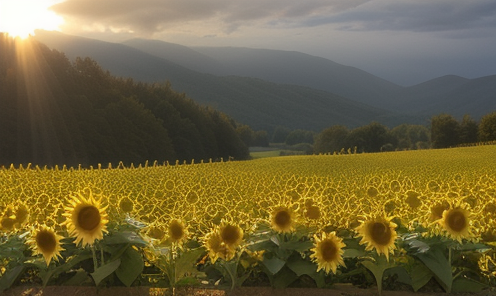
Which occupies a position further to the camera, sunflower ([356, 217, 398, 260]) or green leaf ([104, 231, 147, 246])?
green leaf ([104, 231, 147, 246])

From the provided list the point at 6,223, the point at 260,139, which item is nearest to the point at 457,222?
the point at 6,223

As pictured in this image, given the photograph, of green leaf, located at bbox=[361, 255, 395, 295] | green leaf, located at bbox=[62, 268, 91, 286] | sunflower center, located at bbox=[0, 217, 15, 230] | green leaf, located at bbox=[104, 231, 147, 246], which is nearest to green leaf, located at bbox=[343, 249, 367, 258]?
green leaf, located at bbox=[361, 255, 395, 295]

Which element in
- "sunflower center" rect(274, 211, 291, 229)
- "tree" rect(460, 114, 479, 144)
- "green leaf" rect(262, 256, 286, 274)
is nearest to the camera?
"green leaf" rect(262, 256, 286, 274)

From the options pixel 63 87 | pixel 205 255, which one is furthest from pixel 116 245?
pixel 63 87

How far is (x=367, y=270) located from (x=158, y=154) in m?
57.9

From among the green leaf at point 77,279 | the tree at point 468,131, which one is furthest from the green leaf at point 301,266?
the tree at point 468,131

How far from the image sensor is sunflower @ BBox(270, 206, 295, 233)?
19.4 ft

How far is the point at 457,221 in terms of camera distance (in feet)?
19.0

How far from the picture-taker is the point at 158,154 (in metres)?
62.8

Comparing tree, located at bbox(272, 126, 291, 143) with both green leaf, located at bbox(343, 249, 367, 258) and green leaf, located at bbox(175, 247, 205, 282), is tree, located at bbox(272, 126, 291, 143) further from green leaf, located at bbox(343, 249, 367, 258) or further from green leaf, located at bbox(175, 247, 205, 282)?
green leaf, located at bbox(343, 249, 367, 258)

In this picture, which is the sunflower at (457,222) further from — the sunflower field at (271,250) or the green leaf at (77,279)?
the green leaf at (77,279)

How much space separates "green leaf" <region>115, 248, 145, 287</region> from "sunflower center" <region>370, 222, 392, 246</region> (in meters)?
2.54

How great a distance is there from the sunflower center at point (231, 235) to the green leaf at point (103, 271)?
1.21 m

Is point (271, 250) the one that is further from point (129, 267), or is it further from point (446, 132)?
point (446, 132)
